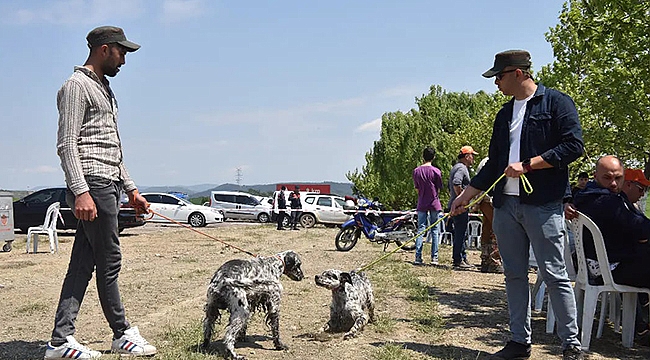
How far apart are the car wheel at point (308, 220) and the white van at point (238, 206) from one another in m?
2.99

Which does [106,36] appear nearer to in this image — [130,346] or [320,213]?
[130,346]

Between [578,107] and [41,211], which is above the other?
[578,107]

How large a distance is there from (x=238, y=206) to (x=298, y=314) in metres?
25.6

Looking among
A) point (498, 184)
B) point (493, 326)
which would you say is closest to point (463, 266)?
point (493, 326)

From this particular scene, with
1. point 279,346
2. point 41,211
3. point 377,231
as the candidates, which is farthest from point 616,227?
point 41,211

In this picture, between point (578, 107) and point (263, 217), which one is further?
point (263, 217)

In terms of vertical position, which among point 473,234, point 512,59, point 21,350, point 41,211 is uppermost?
point 512,59

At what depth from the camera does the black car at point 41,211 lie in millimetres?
18292

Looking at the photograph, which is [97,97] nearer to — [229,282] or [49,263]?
[229,282]

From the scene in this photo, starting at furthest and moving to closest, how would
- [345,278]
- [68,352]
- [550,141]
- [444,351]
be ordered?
[345,278]
[444,351]
[550,141]
[68,352]

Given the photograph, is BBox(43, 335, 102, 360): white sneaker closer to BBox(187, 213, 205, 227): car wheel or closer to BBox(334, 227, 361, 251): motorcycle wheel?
BBox(334, 227, 361, 251): motorcycle wheel

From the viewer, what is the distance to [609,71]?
13898 millimetres

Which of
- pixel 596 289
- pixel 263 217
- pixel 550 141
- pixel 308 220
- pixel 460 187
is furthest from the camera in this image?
pixel 263 217

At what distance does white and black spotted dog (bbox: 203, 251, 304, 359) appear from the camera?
167 inches
